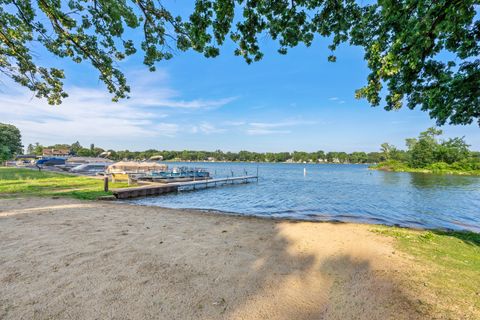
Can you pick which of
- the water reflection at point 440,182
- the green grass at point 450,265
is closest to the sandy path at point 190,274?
the green grass at point 450,265

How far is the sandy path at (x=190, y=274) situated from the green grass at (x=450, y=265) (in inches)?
18.5

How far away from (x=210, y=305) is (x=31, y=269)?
3223 mm

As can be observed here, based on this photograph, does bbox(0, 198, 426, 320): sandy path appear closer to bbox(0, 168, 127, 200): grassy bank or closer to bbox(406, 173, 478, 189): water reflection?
bbox(0, 168, 127, 200): grassy bank

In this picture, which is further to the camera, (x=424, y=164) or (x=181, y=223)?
(x=424, y=164)

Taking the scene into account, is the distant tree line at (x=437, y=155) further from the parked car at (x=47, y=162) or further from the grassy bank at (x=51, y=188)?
the parked car at (x=47, y=162)

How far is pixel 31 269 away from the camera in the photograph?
11.6 ft

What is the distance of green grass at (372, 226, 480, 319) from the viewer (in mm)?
3161

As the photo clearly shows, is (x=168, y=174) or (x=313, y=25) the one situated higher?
(x=313, y=25)

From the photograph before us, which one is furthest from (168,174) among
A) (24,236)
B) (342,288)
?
(342,288)

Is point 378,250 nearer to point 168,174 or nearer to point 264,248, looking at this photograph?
point 264,248

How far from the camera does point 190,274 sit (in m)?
3.68

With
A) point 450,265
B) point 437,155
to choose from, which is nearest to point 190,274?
point 450,265

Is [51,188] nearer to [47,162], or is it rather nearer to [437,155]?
[47,162]

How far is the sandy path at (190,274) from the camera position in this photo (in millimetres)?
2764
